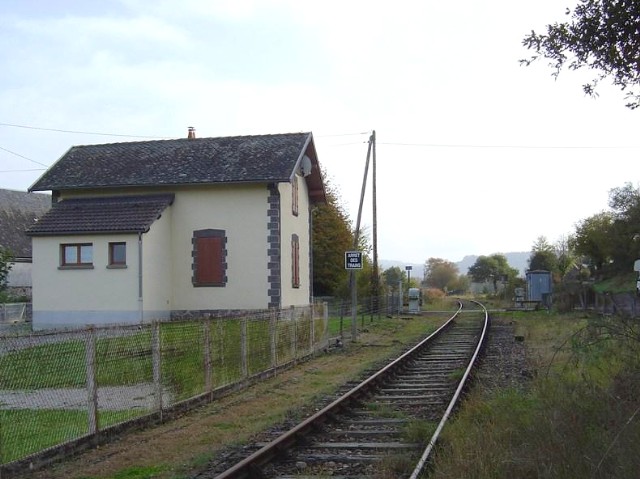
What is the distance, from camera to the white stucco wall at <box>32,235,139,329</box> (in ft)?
86.2

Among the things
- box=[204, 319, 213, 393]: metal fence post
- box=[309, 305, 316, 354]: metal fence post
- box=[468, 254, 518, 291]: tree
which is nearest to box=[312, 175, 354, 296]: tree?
box=[309, 305, 316, 354]: metal fence post

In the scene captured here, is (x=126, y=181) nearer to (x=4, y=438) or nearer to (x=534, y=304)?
(x=4, y=438)

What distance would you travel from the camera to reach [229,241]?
28109mm

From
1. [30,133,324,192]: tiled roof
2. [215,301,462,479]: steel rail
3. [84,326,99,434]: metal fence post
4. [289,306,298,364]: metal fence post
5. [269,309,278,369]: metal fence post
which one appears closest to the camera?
[215,301,462,479]: steel rail

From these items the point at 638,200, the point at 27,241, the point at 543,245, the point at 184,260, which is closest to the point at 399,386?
the point at 184,260

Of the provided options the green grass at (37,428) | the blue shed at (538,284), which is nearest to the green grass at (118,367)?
the green grass at (37,428)

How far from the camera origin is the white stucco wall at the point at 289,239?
28.4 meters

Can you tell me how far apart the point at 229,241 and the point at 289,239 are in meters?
2.48

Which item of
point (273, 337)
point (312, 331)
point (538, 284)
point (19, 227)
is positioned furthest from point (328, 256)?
point (273, 337)

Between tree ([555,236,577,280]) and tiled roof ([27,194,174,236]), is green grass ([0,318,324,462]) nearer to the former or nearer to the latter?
tiled roof ([27,194,174,236])

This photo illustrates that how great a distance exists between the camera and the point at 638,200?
43.0 meters

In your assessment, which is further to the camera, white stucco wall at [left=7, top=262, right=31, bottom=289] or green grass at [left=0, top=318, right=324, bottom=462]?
white stucco wall at [left=7, top=262, right=31, bottom=289]

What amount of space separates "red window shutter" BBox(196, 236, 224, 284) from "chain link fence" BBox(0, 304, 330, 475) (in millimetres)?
13993

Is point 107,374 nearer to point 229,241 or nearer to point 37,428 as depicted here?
point 37,428
